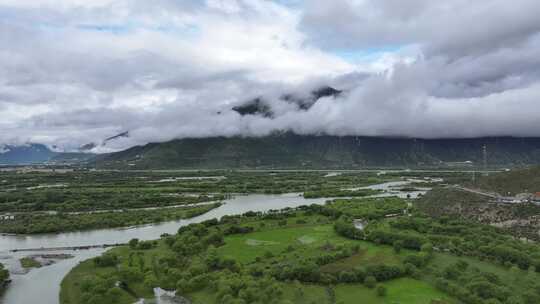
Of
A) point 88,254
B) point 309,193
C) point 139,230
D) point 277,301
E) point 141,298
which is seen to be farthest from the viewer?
point 309,193

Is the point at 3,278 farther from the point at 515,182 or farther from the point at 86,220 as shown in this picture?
the point at 515,182

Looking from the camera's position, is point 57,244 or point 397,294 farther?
point 57,244

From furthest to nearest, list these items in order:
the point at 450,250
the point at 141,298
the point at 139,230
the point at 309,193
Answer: the point at 309,193
the point at 139,230
the point at 450,250
the point at 141,298

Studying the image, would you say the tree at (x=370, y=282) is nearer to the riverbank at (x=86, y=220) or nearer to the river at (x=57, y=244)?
the river at (x=57, y=244)

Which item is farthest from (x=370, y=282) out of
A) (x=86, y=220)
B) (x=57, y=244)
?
(x=86, y=220)

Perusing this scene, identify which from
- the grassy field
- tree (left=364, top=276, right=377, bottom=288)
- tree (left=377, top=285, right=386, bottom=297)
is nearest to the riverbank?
the grassy field

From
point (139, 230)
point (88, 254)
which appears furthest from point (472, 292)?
point (139, 230)

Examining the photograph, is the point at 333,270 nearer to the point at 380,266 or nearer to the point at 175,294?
the point at 380,266

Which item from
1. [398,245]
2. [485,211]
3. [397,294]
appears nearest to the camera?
[397,294]

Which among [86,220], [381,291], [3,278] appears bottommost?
[381,291]
